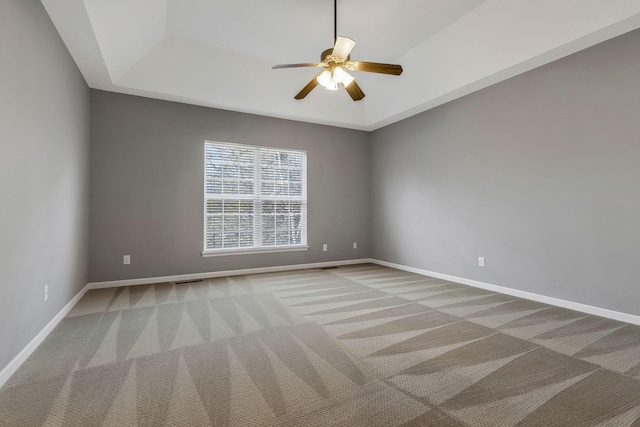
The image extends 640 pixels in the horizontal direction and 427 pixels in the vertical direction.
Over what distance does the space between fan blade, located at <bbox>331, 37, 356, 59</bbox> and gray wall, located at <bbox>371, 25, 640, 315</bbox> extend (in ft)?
7.23

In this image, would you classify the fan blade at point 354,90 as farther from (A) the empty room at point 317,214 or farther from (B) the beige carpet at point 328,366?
(B) the beige carpet at point 328,366

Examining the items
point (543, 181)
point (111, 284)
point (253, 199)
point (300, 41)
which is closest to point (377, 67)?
point (300, 41)

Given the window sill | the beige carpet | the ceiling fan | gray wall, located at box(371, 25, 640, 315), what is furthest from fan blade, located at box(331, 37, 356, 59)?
the window sill

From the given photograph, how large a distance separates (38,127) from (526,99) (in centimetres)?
481

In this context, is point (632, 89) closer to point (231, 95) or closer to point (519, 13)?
point (519, 13)

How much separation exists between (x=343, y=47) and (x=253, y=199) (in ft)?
9.42

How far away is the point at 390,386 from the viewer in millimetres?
1718

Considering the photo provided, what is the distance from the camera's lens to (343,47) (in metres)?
2.70

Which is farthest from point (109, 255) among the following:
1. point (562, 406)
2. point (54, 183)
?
point (562, 406)

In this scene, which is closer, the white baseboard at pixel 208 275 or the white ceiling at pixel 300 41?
the white ceiling at pixel 300 41

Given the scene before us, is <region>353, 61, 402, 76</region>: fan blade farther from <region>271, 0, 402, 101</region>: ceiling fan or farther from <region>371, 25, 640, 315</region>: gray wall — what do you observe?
<region>371, 25, 640, 315</region>: gray wall

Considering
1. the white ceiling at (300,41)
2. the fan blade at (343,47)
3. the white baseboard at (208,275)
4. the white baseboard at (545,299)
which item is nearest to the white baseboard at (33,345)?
the white baseboard at (208,275)

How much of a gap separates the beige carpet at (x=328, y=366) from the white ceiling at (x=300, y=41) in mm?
2664

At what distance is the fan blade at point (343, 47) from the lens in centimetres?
260
